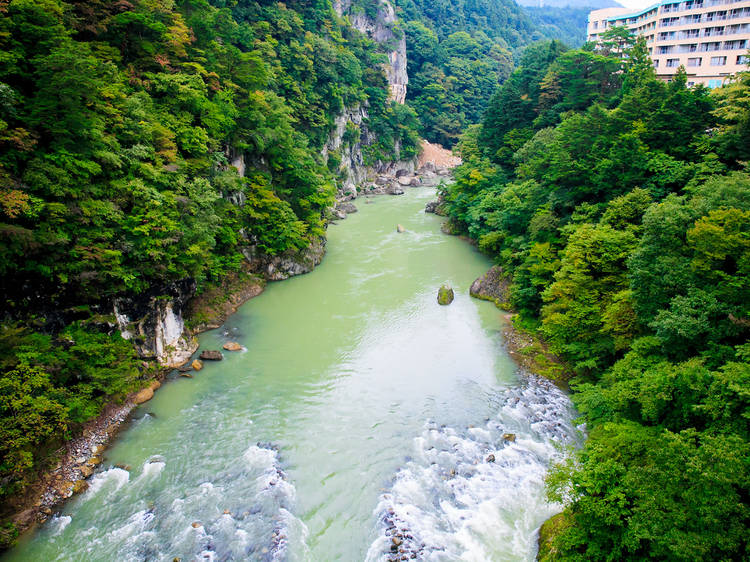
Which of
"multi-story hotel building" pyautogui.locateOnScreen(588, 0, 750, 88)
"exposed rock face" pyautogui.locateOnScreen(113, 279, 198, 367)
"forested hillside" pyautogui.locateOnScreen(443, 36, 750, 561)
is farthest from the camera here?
"multi-story hotel building" pyautogui.locateOnScreen(588, 0, 750, 88)

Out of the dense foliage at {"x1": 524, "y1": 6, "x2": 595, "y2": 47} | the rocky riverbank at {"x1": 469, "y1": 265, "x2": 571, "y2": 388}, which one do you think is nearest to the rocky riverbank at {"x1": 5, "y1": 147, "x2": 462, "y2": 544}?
the rocky riverbank at {"x1": 469, "y1": 265, "x2": 571, "y2": 388}

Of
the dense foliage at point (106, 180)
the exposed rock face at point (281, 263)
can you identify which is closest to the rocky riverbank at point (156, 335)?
the exposed rock face at point (281, 263)

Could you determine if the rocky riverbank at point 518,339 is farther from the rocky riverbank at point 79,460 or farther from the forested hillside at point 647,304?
the rocky riverbank at point 79,460

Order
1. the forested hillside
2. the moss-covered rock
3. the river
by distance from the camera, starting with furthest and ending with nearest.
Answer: the river → the moss-covered rock → the forested hillside

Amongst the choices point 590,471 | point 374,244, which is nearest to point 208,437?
point 590,471

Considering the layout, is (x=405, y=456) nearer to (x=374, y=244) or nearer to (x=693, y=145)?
(x=693, y=145)

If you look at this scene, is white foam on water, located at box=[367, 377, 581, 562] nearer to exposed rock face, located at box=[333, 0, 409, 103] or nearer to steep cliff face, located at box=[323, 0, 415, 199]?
steep cliff face, located at box=[323, 0, 415, 199]

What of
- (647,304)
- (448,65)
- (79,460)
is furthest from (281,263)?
(448,65)
